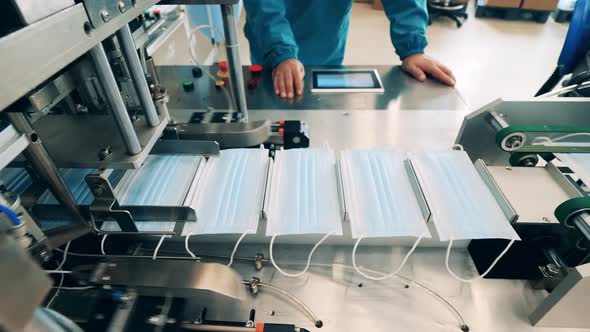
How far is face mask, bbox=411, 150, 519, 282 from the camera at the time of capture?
645 mm

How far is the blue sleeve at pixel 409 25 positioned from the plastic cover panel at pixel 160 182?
111 cm

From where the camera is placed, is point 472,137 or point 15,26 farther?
point 472,137

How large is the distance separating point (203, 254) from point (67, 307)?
261 millimetres

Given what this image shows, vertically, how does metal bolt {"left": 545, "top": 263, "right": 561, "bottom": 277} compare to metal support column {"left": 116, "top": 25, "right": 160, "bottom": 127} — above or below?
below

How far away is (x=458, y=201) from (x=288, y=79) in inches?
32.1

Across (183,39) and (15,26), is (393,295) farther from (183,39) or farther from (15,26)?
(183,39)

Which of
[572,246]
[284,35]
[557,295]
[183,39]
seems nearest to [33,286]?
[557,295]

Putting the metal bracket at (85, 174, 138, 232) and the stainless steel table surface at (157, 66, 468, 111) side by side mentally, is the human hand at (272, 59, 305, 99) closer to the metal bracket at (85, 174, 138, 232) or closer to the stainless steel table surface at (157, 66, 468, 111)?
the stainless steel table surface at (157, 66, 468, 111)

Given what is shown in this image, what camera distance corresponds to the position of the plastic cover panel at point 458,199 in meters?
0.65

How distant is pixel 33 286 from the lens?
9.2 inches

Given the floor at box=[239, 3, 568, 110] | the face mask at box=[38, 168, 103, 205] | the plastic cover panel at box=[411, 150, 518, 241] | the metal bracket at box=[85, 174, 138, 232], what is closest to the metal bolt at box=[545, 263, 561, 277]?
the plastic cover panel at box=[411, 150, 518, 241]

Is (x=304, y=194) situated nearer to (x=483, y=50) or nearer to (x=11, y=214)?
(x=11, y=214)

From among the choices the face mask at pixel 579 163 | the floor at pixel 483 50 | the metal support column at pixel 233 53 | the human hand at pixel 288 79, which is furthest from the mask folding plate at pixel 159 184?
the floor at pixel 483 50

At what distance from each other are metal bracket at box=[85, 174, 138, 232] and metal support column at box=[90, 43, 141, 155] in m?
0.08
